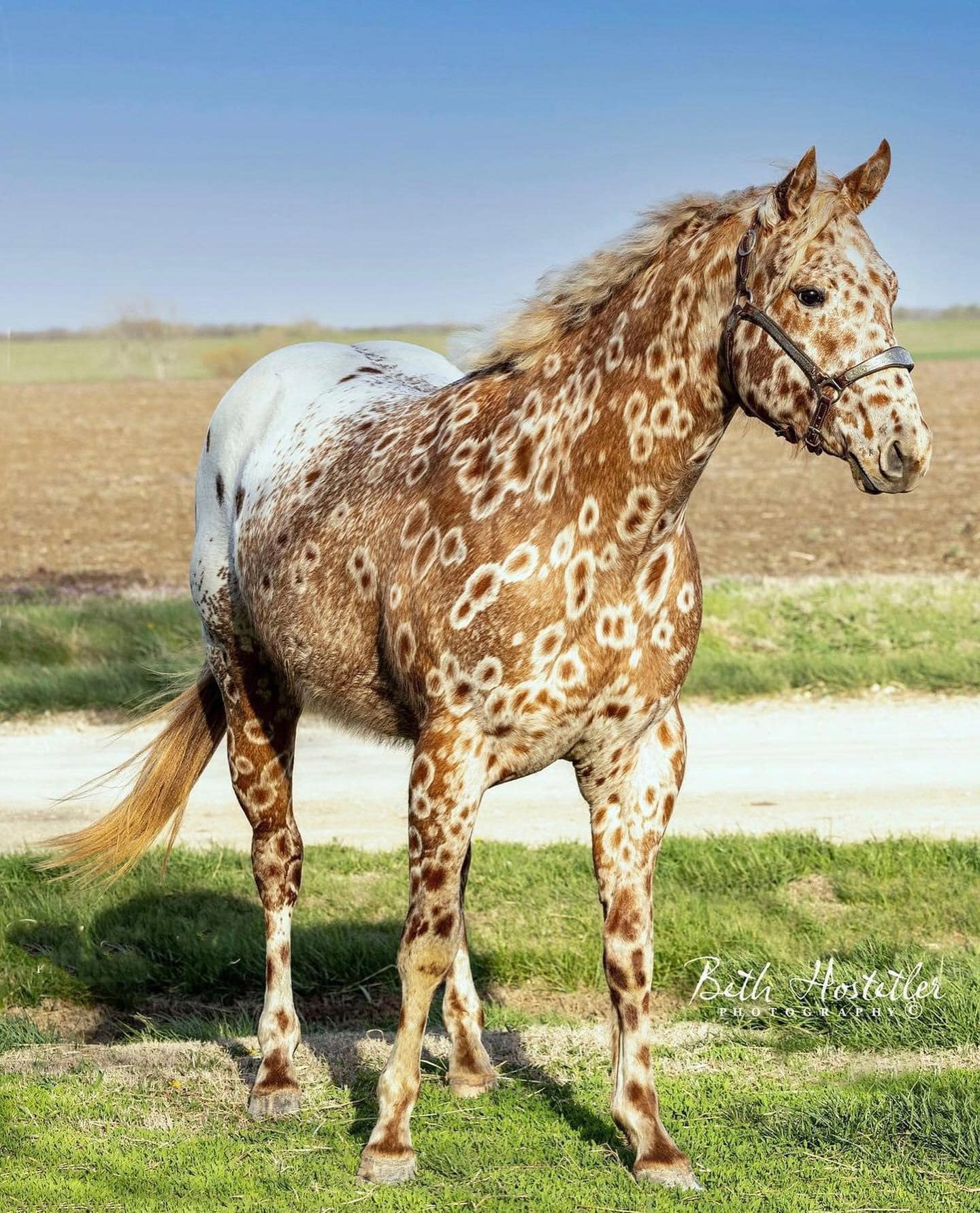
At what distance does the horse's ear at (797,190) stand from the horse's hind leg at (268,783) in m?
2.67

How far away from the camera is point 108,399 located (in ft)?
145

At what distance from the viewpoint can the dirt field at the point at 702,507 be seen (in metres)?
17.3

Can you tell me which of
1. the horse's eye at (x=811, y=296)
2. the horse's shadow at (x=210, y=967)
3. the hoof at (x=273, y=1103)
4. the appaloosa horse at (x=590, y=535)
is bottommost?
the horse's shadow at (x=210, y=967)

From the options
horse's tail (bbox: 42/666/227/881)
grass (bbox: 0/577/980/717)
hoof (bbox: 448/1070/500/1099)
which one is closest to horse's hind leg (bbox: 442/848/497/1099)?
hoof (bbox: 448/1070/500/1099)

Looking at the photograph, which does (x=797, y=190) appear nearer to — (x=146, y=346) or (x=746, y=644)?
(x=746, y=644)

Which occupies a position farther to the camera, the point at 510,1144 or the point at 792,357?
the point at 510,1144

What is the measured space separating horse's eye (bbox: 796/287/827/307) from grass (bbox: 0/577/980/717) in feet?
22.4

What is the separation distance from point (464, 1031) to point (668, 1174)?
1.05 m

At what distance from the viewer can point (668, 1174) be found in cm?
376

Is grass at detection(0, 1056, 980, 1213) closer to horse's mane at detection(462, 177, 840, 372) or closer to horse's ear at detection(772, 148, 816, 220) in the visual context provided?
horse's mane at detection(462, 177, 840, 372)

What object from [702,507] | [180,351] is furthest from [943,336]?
[702,507]

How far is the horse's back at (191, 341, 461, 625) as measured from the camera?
198 inches

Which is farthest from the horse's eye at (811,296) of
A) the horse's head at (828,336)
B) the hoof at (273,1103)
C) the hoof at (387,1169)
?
the hoof at (273,1103)

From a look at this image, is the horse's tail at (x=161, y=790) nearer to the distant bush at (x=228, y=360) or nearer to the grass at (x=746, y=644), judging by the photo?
the grass at (x=746, y=644)
